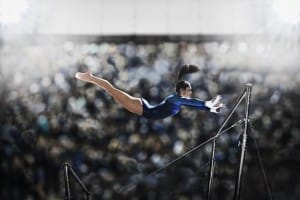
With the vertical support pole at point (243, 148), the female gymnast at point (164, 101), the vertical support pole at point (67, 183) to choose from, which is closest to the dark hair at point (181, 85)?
the female gymnast at point (164, 101)

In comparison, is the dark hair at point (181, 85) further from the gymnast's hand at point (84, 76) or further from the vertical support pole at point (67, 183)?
the vertical support pole at point (67, 183)

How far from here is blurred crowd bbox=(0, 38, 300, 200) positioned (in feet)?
15.4

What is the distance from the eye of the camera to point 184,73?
15.4ft

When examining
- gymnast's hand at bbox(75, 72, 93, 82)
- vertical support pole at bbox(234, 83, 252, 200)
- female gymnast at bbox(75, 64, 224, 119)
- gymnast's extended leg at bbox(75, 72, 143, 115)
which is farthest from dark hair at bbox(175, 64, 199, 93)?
gymnast's hand at bbox(75, 72, 93, 82)

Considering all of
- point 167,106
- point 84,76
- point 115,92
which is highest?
point 84,76

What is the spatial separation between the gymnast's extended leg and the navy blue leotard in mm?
64

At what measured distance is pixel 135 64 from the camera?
4695mm

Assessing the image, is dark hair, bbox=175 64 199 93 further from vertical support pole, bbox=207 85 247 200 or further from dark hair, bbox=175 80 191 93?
vertical support pole, bbox=207 85 247 200

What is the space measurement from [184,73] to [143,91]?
1.25ft

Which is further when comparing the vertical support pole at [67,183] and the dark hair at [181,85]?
the dark hair at [181,85]

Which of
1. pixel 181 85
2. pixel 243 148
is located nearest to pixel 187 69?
pixel 181 85

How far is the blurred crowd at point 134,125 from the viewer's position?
4.69 m

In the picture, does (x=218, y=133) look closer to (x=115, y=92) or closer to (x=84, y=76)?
(x=115, y=92)

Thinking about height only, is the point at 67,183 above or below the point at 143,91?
below
